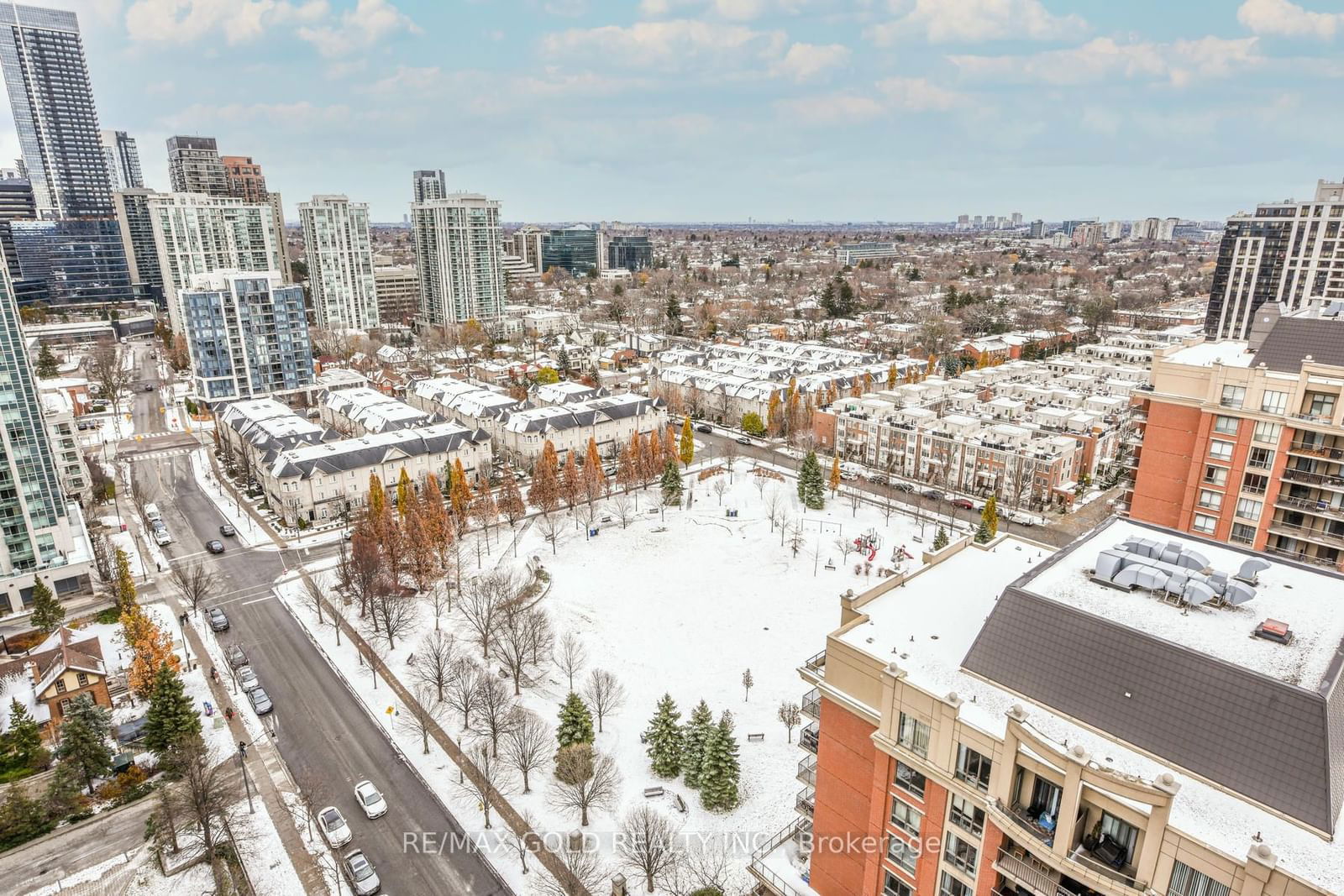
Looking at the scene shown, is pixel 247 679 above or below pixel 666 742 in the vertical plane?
below

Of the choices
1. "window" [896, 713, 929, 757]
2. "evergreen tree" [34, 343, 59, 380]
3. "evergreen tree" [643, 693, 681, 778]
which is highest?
"window" [896, 713, 929, 757]

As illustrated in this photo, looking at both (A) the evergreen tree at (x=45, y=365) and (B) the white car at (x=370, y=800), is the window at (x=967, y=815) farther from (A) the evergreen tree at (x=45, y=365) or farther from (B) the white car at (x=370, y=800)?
(A) the evergreen tree at (x=45, y=365)

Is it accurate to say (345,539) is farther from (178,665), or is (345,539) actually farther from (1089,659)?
(1089,659)

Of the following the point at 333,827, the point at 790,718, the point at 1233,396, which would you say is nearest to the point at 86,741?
the point at 333,827

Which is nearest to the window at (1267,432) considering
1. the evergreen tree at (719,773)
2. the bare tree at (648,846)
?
the evergreen tree at (719,773)

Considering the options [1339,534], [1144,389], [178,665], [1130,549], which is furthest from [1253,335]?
[178,665]

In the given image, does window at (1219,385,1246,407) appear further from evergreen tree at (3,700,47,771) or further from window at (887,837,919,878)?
evergreen tree at (3,700,47,771)

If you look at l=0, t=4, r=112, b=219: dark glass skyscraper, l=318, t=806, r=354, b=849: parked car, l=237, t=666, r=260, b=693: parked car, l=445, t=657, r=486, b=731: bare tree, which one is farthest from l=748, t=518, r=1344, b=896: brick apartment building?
l=0, t=4, r=112, b=219: dark glass skyscraper

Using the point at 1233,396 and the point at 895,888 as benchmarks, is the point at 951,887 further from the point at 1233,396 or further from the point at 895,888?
the point at 1233,396
